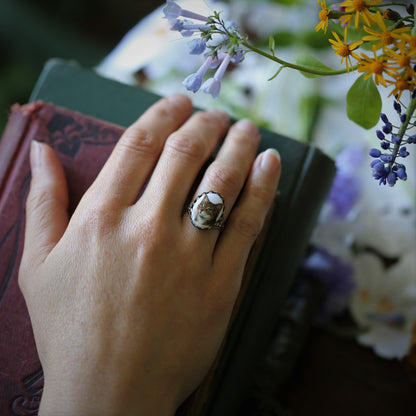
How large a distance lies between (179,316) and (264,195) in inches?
8.1

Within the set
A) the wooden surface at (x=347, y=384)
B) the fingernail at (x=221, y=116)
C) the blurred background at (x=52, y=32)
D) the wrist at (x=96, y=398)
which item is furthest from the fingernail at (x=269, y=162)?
the blurred background at (x=52, y=32)

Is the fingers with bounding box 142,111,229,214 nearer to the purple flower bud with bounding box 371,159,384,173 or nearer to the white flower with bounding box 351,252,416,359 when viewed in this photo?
the purple flower bud with bounding box 371,159,384,173

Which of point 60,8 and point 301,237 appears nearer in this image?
point 301,237

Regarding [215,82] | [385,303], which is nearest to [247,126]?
[215,82]

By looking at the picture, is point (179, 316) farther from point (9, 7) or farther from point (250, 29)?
point (9, 7)

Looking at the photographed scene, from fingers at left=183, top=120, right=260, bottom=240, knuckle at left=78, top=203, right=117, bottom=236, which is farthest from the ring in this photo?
knuckle at left=78, top=203, right=117, bottom=236

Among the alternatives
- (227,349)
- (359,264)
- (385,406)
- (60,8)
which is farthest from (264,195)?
(60,8)

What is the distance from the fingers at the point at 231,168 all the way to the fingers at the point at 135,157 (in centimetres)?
9

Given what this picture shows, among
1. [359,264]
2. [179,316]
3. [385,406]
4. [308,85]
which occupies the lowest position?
[385,406]

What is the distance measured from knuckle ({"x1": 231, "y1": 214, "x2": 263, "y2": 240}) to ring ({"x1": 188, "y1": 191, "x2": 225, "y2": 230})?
0.10 feet

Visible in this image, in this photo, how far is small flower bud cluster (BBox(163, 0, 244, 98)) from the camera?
348mm

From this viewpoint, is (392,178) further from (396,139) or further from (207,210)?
(207,210)

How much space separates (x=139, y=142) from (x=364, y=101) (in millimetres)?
328

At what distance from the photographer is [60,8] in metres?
1.47
